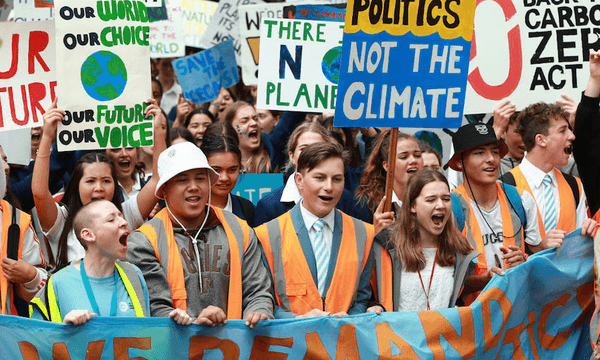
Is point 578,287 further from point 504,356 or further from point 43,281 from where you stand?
point 43,281

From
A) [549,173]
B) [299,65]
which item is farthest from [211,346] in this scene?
[299,65]

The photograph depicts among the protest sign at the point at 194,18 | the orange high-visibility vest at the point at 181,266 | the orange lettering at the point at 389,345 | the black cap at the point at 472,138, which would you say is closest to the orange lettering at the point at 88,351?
the orange high-visibility vest at the point at 181,266

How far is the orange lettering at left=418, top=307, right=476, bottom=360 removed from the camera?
416cm

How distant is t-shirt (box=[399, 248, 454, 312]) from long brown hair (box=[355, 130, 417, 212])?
3.10ft

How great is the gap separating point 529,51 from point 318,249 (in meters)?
2.46

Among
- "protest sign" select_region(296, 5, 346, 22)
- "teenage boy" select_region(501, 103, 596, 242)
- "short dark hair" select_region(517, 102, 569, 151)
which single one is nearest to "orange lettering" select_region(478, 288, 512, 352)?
"teenage boy" select_region(501, 103, 596, 242)

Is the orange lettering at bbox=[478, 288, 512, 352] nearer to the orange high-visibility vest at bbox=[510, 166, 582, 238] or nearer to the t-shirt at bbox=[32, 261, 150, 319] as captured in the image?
the orange high-visibility vest at bbox=[510, 166, 582, 238]

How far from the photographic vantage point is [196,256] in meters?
4.21

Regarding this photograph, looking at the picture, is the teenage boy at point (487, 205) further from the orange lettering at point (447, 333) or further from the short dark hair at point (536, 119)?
the orange lettering at point (447, 333)

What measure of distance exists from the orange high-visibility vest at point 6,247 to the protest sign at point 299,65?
2460mm

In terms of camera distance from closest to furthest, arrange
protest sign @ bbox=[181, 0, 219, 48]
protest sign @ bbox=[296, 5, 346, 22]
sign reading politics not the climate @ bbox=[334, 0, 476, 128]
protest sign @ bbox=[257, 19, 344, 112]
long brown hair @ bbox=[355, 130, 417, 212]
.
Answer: sign reading politics not the climate @ bbox=[334, 0, 476, 128]
long brown hair @ bbox=[355, 130, 417, 212]
protest sign @ bbox=[257, 19, 344, 112]
protest sign @ bbox=[296, 5, 346, 22]
protest sign @ bbox=[181, 0, 219, 48]

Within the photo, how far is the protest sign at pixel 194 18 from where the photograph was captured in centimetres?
1055

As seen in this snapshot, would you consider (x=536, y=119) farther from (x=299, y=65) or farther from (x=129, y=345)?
(x=129, y=345)

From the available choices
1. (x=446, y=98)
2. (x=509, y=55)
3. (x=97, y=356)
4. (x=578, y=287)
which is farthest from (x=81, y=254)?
(x=509, y=55)
